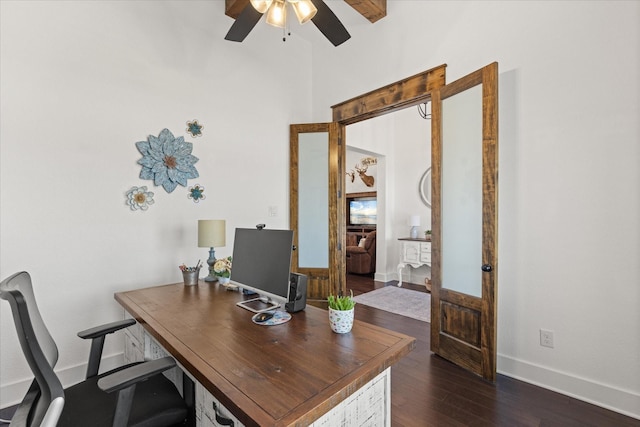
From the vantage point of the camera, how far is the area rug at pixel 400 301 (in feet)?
12.6

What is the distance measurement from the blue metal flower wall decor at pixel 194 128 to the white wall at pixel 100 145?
0.21 ft

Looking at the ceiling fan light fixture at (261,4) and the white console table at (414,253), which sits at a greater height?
the ceiling fan light fixture at (261,4)

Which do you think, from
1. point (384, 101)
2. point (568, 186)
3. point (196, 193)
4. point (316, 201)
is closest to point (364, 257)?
point (316, 201)

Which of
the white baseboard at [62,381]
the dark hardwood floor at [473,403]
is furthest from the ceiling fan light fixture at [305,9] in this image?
the white baseboard at [62,381]

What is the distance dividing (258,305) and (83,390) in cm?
85

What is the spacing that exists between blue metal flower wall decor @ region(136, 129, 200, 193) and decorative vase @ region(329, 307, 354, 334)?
2203mm

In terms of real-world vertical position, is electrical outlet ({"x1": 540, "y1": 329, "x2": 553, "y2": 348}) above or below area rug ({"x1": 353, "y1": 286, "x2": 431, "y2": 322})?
above

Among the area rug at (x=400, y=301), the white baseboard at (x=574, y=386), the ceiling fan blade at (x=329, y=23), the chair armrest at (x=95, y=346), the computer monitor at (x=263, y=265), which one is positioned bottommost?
the area rug at (x=400, y=301)

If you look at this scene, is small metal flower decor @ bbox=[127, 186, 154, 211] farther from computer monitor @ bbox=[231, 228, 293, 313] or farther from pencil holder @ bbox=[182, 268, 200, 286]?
computer monitor @ bbox=[231, 228, 293, 313]

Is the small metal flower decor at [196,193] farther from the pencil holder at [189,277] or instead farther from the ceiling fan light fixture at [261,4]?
the ceiling fan light fixture at [261,4]

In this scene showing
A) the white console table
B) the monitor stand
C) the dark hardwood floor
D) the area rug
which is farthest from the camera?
the white console table

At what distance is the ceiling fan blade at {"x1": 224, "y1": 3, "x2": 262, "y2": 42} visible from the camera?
2164 mm

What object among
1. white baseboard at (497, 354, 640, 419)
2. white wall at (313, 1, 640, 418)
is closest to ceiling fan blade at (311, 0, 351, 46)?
white wall at (313, 1, 640, 418)

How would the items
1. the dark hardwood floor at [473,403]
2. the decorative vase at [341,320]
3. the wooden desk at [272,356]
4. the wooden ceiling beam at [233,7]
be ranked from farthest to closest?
the wooden ceiling beam at [233,7] → the dark hardwood floor at [473,403] → the decorative vase at [341,320] → the wooden desk at [272,356]
